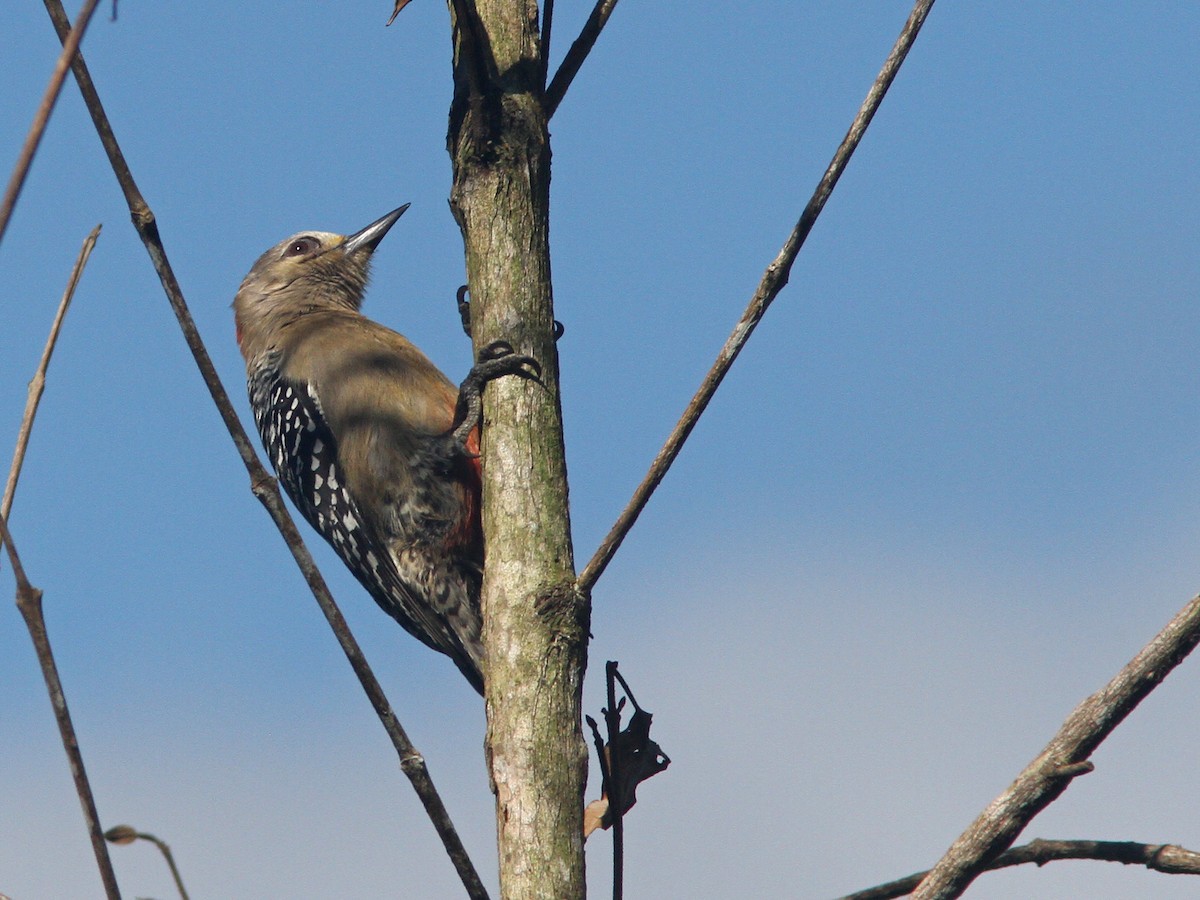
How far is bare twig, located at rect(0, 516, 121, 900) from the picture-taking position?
1.80 meters

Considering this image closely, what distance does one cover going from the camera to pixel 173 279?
7.32 ft

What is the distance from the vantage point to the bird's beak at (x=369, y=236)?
28.2ft

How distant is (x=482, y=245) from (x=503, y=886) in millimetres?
1678

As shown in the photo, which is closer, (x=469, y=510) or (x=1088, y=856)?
(x=1088, y=856)

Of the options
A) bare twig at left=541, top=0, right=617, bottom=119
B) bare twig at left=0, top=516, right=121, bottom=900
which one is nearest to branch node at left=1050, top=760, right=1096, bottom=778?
bare twig at left=0, top=516, right=121, bottom=900

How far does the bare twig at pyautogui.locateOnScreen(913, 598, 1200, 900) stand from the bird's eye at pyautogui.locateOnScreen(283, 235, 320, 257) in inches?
279

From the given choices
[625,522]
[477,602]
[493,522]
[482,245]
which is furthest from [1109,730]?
[477,602]

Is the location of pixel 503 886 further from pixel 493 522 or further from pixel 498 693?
pixel 493 522

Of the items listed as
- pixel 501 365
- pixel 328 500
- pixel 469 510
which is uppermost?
pixel 328 500

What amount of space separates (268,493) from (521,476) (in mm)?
1074

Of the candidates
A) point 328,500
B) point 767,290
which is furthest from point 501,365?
point 328,500

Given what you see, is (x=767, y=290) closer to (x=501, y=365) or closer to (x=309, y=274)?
(x=501, y=365)

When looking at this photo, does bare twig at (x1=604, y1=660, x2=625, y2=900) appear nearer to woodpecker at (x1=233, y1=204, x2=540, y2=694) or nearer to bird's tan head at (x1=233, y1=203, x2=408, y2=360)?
woodpecker at (x1=233, y1=204, x2=540, y2=694)

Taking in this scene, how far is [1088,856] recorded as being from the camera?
2.75m
